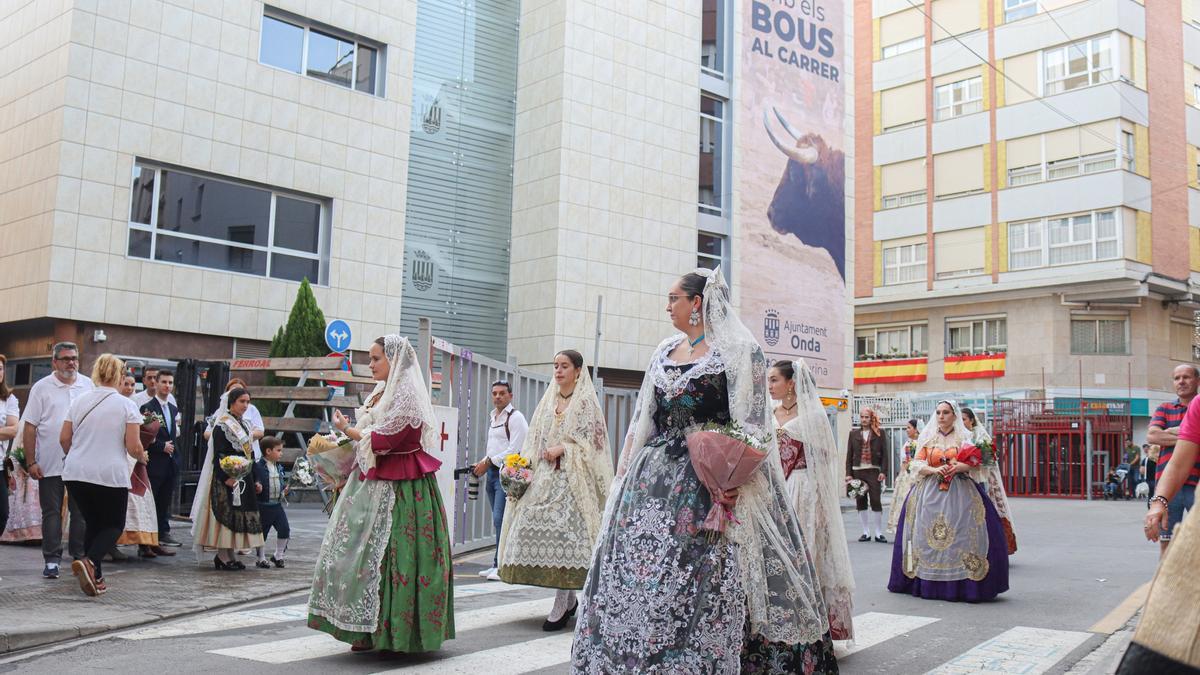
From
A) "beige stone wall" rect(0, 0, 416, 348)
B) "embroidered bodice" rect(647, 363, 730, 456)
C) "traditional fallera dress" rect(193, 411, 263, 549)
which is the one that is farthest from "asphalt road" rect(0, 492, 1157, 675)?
"beige stone wall" rect(0, 0, 416, 348)

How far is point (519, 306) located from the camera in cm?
2612

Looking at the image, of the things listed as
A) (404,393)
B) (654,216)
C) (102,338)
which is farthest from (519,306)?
(404,393)

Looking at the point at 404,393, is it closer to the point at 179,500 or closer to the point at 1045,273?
the point at 179,500

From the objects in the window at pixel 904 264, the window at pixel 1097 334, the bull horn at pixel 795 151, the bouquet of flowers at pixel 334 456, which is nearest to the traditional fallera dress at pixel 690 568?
the bouquet of flowers at pixel 334 456

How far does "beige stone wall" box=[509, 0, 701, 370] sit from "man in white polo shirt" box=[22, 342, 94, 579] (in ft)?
52.5

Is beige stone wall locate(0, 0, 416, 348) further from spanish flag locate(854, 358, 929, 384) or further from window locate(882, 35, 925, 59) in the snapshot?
window locate(882, 35, 925, 59)

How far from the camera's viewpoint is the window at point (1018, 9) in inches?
1496

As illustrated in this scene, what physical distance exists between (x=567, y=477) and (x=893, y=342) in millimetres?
35682

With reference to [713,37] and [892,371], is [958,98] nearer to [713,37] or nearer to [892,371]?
[892,371]

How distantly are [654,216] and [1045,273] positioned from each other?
661 inches

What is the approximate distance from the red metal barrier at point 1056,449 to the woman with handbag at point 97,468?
2782 centimetres

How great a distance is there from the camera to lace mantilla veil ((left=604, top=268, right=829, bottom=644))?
4.95m

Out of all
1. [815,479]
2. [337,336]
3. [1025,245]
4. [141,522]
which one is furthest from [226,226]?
[1025,245]

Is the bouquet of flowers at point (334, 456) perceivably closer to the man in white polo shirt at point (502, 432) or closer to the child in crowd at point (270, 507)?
the man in white polo shirt at point (502, 432)
